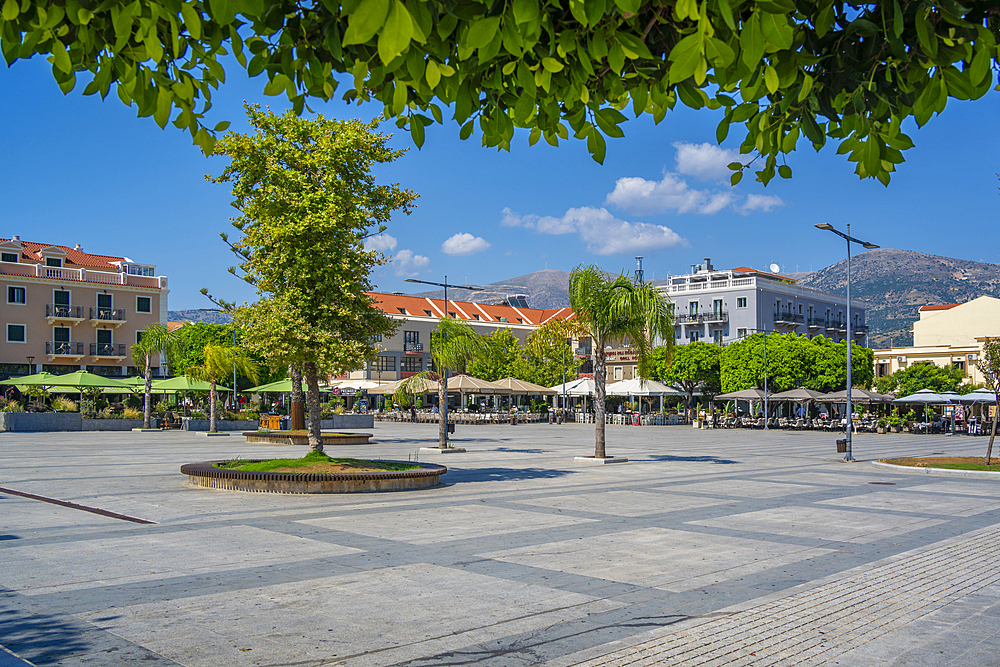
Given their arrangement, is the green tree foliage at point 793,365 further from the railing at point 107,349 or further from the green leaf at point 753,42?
the green leaf at point 753,42

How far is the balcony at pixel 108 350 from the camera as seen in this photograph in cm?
6456

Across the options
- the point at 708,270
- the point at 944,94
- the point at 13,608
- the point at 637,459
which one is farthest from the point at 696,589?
the point at 708,270

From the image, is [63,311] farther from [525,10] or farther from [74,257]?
[525,10]

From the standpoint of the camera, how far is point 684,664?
222 inches

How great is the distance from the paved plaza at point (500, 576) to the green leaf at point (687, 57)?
13.8 feet

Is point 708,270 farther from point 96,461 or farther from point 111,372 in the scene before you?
point 96,461

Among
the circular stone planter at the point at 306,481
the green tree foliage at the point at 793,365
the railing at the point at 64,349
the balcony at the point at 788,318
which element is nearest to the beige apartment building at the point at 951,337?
the balcony at the point at 788,318

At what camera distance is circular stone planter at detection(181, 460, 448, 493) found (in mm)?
15633

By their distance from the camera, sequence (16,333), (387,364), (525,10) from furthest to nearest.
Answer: (387,364), (16,333), (525,10)

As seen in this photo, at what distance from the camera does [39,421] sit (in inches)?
1623

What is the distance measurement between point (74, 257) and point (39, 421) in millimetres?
31203

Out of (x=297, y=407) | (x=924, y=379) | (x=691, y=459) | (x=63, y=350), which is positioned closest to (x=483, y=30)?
(x=691, y=459)

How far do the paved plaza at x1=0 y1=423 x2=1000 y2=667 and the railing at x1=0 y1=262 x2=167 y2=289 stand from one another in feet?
171

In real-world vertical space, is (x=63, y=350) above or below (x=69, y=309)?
below
